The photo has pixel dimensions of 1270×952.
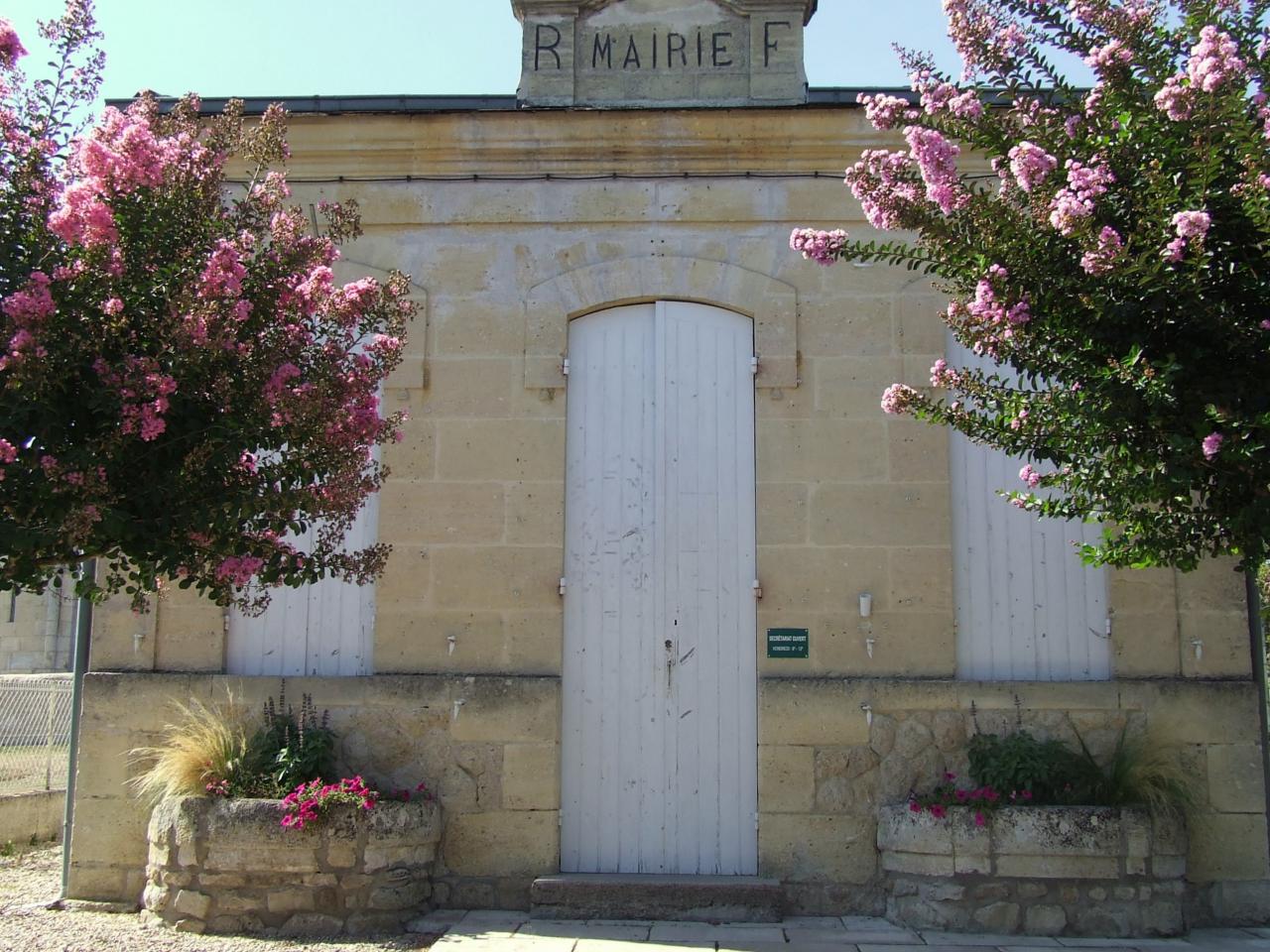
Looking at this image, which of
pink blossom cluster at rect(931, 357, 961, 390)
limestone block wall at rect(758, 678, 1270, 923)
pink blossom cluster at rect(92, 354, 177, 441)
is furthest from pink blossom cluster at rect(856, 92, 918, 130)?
limestone block wall at rect(758, 678, 1270, 923)

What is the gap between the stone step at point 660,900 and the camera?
22.1ft

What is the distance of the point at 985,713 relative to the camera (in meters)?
7.12

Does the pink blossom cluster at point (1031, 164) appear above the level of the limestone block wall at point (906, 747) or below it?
above

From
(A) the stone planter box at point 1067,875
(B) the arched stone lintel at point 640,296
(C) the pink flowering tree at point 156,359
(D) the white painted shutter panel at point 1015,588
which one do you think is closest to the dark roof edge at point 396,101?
(B) the arched stone lintel at point 640,296

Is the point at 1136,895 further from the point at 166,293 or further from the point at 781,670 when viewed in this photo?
the point at 166,293

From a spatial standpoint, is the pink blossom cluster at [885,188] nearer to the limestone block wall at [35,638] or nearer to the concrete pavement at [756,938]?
the concrete pavement at [756,938]

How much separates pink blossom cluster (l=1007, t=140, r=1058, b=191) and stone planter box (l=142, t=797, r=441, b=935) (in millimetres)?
4771

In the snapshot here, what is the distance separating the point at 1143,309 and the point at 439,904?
5.16 m

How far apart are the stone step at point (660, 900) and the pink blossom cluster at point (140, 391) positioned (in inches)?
154

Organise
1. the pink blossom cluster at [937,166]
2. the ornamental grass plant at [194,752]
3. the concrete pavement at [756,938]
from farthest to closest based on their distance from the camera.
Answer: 1. the ornamental grass plant at [194,752]
2. the concrete pavement at [756,938]
3. the pink blossom cluster at [937,166]

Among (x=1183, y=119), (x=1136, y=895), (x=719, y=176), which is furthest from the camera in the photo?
(x=719, y=176)

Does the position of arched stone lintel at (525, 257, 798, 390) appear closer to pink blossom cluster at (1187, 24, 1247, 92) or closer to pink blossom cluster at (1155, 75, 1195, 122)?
pink blossom cluster at (1155, 75, 1195, 122)

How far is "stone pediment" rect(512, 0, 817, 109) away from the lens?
8000 millimetres

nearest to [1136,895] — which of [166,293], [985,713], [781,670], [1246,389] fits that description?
[985,713]
